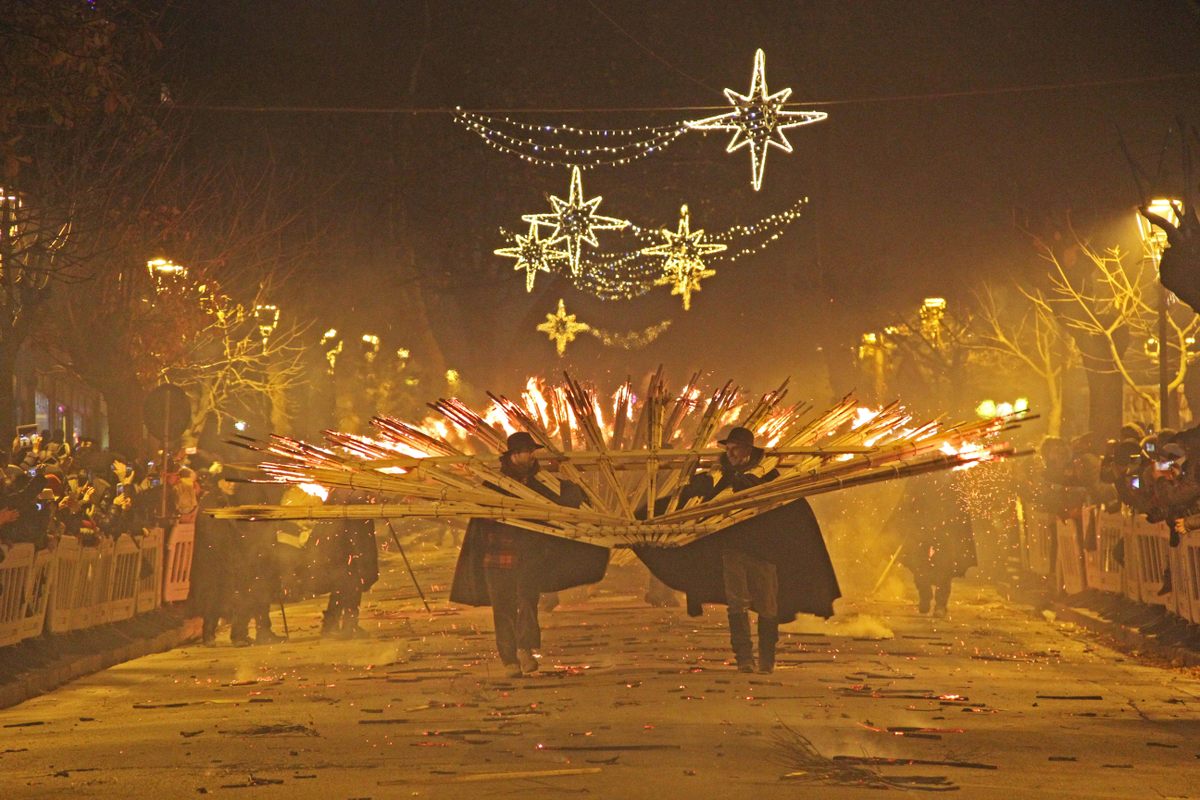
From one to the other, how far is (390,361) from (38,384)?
11.1 meters

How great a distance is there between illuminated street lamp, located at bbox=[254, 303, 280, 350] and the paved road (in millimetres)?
22349

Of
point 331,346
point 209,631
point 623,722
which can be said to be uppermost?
point 331,346

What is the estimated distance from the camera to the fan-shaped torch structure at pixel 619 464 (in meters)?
11.7

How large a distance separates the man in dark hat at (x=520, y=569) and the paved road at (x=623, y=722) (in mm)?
446

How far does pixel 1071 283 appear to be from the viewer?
32.5 meters

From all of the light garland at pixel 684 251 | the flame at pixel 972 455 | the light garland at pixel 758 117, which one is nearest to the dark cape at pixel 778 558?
the flame at pixel 972 455

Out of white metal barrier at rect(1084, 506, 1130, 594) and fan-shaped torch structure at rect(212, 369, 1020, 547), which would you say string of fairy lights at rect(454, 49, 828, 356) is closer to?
white metal barrier at rect(1084, 506, 1130, 594)

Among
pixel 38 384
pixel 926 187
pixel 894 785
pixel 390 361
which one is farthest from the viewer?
pixel 390 361

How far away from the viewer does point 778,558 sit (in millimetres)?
13000

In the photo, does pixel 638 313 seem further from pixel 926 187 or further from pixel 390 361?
pixel 926 187

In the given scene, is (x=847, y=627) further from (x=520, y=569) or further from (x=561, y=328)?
(x=561, y=328)

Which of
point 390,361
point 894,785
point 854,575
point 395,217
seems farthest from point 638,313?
point 894,785

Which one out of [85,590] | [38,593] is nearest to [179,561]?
[85,590]

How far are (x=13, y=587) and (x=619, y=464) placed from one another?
4764mm
